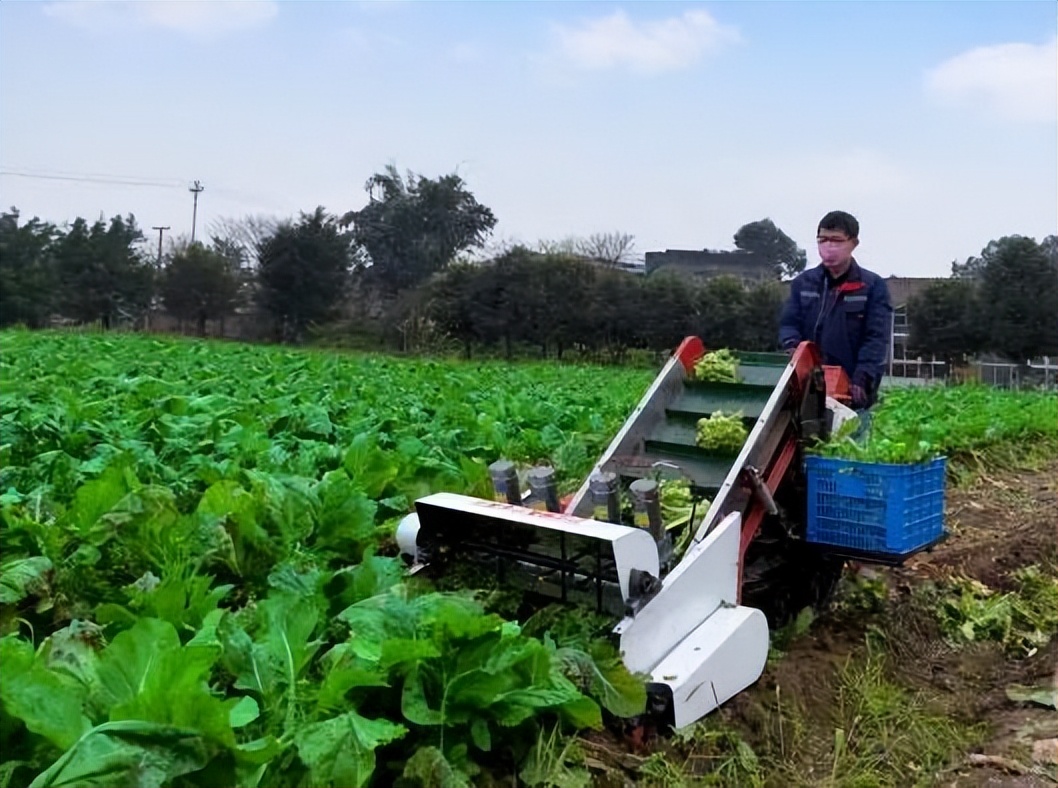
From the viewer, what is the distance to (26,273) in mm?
42344

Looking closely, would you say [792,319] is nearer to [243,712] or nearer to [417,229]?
[243,712]

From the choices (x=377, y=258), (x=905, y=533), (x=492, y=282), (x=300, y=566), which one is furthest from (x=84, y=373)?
(x=377, y=258)

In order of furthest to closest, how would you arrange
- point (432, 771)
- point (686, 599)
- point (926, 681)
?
point (926, 681) → point (686, 599) → point (432, 771)

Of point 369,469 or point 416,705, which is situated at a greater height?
point 369,469

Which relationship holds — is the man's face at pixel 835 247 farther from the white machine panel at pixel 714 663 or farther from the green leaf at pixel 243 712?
the green leaf at pixel 243 712

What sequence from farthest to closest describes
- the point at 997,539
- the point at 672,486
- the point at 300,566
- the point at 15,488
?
the point at 997,539 → the point at 15,488 → the point at 672,486 → the point at 300,566

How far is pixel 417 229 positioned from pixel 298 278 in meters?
7.46

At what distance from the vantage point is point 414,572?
155 inches

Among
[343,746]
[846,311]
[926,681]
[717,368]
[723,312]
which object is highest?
[723,312]

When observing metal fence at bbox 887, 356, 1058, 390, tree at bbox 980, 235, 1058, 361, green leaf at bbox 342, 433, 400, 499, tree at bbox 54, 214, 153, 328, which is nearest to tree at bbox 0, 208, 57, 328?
tree at bbox 54, 214, 153, 328

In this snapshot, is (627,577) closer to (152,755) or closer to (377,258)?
(152,755)

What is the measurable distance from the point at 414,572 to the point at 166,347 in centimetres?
2271

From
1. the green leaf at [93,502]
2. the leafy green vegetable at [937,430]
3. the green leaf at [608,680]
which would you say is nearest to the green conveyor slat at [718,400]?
the leafy green vegetable at [937,430]

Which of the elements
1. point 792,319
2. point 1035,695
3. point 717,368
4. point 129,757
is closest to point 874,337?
point 792,319
